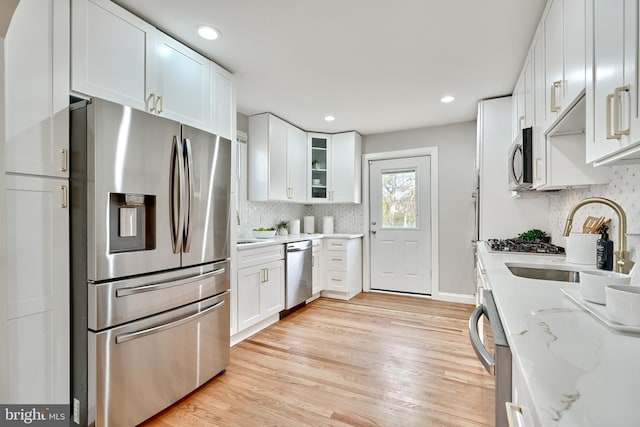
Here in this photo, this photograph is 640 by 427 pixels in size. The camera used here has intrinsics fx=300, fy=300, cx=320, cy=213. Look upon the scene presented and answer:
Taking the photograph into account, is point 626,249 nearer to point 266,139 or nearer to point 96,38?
point 96,38

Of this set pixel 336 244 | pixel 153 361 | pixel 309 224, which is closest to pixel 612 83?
pixel 153 361

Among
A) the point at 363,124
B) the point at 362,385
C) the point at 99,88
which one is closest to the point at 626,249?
the point at 362,385

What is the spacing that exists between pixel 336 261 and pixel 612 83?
353 centimetres

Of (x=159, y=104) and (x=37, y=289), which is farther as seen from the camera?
(x=159, y=104)

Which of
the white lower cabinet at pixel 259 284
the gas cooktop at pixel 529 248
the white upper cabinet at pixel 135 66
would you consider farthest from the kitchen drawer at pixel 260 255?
the gas cooktop at pixel 529 248

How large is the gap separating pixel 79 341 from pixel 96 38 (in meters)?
1.57

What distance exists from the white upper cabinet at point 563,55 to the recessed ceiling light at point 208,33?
1946 mm

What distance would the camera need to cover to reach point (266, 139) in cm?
360

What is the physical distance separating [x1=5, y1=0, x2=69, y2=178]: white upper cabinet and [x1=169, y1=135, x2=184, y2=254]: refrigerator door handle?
487 mm

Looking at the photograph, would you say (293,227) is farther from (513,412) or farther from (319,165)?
(513,412)

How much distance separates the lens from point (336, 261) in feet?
13.8

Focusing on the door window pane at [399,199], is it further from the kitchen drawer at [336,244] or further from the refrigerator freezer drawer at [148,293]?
the refrigerator freezer drawer at [148,293]

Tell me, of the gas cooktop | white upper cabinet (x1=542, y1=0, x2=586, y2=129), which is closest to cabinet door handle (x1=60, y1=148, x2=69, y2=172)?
white upper cabinet (x1=542, y1=0, x2=586, y2=129)

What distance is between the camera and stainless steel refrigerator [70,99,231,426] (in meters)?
1.46
